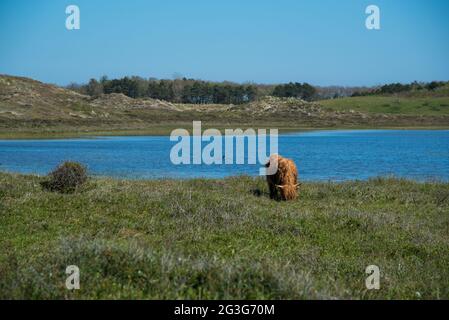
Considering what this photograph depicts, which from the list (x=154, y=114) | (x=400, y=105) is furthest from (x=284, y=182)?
(x=400, y=105)

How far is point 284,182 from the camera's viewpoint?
21047mm

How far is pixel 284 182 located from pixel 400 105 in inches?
4605

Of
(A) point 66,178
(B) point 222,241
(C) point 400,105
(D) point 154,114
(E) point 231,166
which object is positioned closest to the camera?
(B) point 222,241

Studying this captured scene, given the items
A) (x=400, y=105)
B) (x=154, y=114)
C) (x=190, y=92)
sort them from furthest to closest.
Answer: (x=190, y=92), (x=400, y=105), (x=154, y=114)

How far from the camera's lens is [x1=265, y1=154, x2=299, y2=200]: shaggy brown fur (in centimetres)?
2084

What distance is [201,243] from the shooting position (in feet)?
42.5

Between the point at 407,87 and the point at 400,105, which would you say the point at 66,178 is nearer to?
the point at 400,105

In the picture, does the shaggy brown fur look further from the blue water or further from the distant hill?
the distant hill

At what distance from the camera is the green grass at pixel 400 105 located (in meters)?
121

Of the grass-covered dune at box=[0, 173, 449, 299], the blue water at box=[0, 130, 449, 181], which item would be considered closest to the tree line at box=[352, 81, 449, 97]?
the blue water at box=[0, 130, 449, 181]

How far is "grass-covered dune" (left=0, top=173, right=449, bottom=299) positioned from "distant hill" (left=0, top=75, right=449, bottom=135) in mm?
56860

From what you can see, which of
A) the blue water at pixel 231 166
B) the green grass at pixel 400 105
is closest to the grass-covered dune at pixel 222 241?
the blue water at pixel 231 166

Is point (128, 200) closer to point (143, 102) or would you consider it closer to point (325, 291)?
point (325, 291)

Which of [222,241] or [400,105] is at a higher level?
[400,105]
